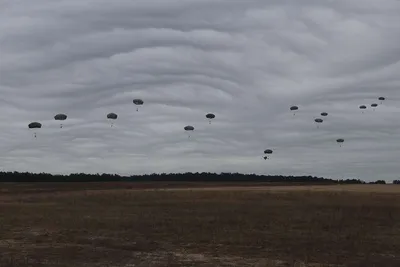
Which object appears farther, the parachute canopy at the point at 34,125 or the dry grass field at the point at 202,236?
the parachute canopy at the point at 34,125

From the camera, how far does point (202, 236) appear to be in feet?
141

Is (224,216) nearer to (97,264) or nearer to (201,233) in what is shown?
(201,233)

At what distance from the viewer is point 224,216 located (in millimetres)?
57938

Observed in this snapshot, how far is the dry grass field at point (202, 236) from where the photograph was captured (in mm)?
32938

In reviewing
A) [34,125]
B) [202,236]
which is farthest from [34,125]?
[202,236]

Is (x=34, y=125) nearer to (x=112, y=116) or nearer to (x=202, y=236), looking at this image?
(x=112, y=116)

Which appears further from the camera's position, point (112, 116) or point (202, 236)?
point (112, 116)

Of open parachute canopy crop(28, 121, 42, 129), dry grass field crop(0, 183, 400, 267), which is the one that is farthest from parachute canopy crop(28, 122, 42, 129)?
dry grass field crop(0, 183, 400, 267)

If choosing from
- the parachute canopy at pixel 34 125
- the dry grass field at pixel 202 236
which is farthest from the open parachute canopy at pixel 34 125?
the dry grass field at pixel 202 236

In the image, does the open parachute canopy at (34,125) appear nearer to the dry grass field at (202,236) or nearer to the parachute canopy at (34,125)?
the parachute canopy at (34,125)

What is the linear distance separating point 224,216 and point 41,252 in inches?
→ 1028

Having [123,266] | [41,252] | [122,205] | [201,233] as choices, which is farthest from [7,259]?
[122,205]

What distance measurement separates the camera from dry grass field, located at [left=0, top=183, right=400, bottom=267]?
3294cm

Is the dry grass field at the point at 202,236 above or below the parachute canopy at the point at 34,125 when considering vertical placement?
below
